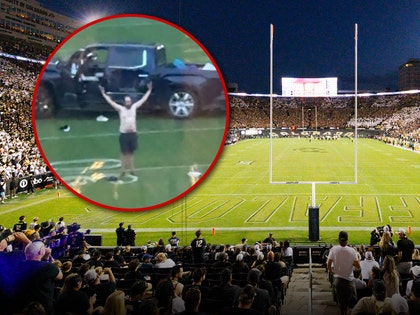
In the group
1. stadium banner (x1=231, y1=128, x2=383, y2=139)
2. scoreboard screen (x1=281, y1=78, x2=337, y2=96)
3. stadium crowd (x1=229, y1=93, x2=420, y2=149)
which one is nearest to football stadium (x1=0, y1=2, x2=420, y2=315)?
stadium banner (x1=231, y1=128, x2=383, y2=139)

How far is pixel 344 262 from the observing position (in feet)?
15.9

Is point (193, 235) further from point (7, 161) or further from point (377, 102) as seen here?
point (377, 102)

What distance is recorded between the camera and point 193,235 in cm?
1320

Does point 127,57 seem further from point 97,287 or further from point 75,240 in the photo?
point 75,240

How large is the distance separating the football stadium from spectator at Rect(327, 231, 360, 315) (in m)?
0.04

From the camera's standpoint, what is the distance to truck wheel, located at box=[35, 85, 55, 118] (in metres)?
2.14

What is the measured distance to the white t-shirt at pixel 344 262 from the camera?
4832 mm

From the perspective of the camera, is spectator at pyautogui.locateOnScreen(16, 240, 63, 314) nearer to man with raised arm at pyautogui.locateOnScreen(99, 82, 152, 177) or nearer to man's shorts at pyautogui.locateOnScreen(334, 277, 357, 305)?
man with raised arm at pyautogui.locateOnScreen(99, 82, 152, 177)

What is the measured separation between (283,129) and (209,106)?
78809 mm

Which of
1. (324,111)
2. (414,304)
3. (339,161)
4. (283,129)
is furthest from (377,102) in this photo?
(414,304)

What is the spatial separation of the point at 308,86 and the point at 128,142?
73056 millimetres

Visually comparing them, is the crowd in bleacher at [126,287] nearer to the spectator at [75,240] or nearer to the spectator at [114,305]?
the spectator at [114,305]

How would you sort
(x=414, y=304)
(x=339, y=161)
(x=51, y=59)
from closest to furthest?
(x=51, y=59), (x=414, y=304), (x=339, y=161)

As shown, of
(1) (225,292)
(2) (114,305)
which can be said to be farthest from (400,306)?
(2) (114,305)
